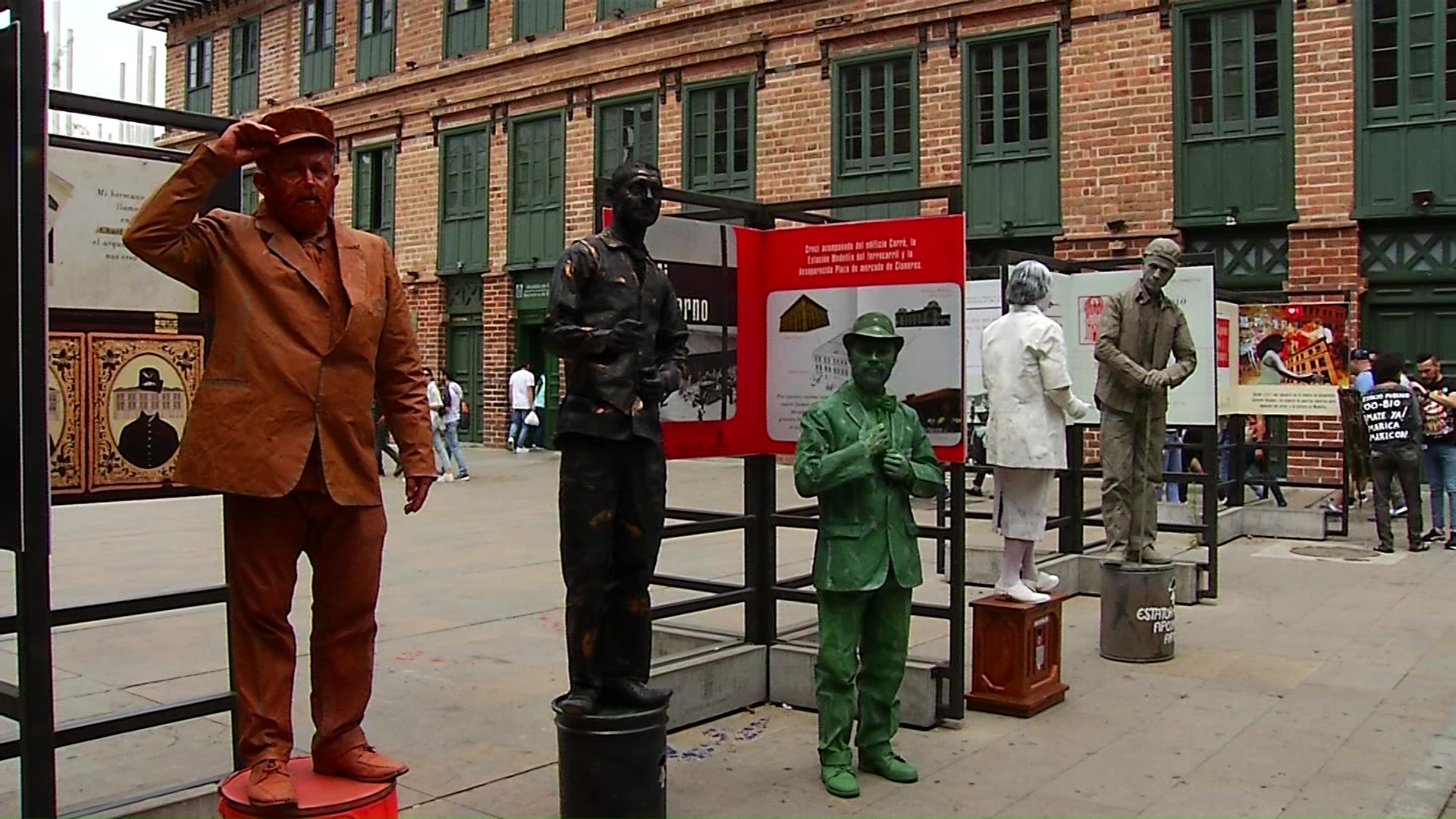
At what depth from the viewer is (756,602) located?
639 cm

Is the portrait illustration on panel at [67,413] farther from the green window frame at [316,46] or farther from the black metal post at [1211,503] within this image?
the green window frame at [316,46]

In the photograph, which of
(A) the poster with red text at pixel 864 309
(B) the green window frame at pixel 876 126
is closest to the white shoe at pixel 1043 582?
(A) the poster with red text at pixel 864 309

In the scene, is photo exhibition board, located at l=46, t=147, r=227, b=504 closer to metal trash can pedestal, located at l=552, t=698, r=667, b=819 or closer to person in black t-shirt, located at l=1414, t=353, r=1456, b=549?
metal trash can pedestal, located at l=552, t=698, r=667, b=819

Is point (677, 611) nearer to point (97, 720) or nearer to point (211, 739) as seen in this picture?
point (211, 739)

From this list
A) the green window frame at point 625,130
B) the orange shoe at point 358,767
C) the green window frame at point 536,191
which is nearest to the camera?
the orange shoe at point 358,767

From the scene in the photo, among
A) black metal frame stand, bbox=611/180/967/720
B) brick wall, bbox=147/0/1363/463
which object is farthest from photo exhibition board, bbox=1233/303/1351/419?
black metal frame stand, bbox=611/180/967/720

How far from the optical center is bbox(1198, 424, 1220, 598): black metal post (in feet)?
30.4

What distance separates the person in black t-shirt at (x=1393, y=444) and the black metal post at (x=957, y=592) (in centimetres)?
745

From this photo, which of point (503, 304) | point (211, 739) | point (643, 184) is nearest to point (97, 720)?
point (211, 739)

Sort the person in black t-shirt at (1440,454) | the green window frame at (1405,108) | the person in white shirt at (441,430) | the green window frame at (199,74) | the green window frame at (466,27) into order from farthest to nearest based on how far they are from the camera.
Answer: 1. the green window frame at (199,74)
2. the green window frame at (466,27)
3. the person in white shirt at (441,430)
4. the green window frame at (1405,108)
5. the person in black t-shirt at (1440,454)

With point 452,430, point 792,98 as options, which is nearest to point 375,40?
point 792,98

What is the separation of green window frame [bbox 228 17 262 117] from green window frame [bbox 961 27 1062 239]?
17.3 metres

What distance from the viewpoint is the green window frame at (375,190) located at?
88.5ft

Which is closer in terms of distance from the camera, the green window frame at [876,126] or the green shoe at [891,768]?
the green shoe at [891,768]
